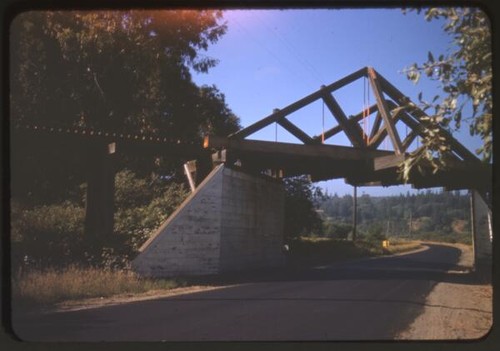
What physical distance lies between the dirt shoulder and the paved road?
0.93ft

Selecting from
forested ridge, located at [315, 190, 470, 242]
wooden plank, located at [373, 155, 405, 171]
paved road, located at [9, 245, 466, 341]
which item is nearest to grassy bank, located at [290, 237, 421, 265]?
wooden plank, located at [373, 155, 405, 171]

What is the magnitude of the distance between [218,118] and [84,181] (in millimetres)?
8040

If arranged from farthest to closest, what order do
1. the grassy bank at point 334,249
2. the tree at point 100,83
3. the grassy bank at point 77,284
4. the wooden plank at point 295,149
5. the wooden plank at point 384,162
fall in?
the grassy bank at point 334,249 < the wooden plank at point 295,149 < the wooden plank at point 384,162 < the tree at point 100,83 < the grassy bank at point 77,284

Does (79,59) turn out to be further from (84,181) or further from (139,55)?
(84,181)

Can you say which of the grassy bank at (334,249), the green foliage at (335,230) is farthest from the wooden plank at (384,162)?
the green foliage at (335,230)

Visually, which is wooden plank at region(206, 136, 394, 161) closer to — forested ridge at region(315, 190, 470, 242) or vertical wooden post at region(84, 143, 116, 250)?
vertical wooden post at region(84, 143, 116, 250)

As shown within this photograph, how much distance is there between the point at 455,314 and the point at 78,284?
788 cm

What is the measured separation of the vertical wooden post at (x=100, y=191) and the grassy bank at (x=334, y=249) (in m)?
13.2

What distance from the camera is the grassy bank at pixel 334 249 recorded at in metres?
30.3

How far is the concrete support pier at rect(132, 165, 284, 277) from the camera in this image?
1529 centimetres

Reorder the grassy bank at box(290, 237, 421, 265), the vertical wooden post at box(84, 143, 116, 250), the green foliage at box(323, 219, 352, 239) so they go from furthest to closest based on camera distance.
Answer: the green foliage at box(323, 219, 352, 239) < the grassy bank at box(290, 237, 421, 265) < the vertical wooden post at box(84, 143, 116, 250)

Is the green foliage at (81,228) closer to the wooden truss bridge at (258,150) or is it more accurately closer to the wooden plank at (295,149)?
the wooden truss bridge at (258,150)

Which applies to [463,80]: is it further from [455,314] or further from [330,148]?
[330,148]

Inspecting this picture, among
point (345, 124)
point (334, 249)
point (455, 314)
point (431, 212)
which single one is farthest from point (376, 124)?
point (334, 249)
